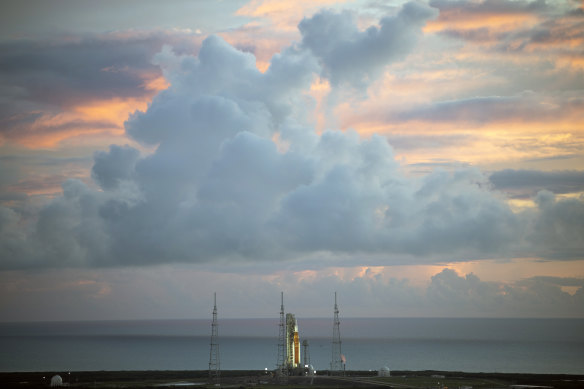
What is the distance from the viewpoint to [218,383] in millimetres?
114438

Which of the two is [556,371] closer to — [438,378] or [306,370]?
[438,378]

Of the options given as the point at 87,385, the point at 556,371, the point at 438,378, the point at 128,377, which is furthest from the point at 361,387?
the point at 556,371

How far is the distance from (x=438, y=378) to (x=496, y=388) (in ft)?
64.6

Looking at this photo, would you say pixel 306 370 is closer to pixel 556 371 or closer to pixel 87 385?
pixel 87 385

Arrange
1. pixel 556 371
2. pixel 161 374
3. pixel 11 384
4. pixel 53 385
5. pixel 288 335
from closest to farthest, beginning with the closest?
1. pixel 53 385
2. pixel 11 384
3. pixel 288 335
4. pixel 161 374
5. pixel 556 371

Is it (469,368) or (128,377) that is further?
(469,368)

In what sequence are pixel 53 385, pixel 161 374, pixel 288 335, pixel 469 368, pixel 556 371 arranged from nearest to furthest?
pixel 53 385 < pixel 288 335 < pixel 161 374 < pixel 556 371 < pixel 469 368

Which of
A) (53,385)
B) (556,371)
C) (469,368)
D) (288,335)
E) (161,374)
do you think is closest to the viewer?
(53,385)

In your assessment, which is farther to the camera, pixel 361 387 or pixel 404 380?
pixel 404 380

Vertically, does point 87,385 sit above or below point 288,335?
below

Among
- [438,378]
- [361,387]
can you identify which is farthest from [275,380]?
[438,378]

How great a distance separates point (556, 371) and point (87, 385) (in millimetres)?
126170

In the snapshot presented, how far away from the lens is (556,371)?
18212cm

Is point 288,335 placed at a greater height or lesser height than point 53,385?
greater
